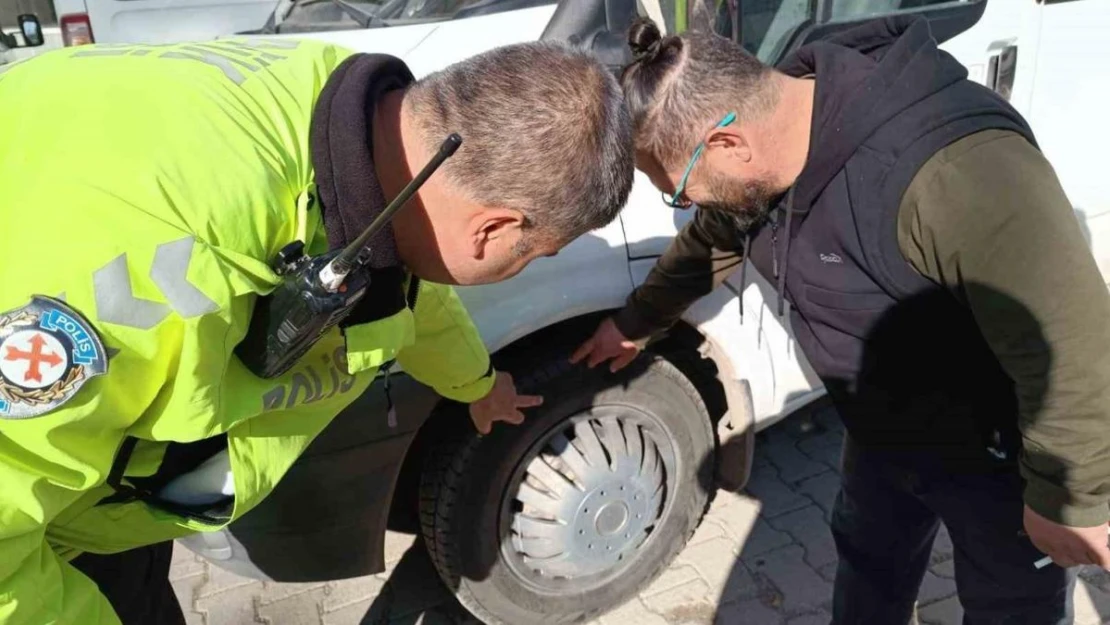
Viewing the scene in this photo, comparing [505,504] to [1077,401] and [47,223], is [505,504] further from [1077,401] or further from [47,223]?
[47,223]

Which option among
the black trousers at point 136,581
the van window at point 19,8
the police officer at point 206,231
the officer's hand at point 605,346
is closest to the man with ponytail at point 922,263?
the officer's hand at point 605,346

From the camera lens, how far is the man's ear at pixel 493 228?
1210 millimetres

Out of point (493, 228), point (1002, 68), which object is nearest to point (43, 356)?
point (493, 228)

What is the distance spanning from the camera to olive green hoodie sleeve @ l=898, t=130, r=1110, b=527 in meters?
1.29

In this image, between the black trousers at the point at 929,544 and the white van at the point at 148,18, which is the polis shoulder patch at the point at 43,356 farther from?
the white van at the point at 148,18

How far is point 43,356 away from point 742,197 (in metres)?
1.18

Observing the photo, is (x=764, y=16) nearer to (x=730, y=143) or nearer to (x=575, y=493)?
(x=730, y=143)

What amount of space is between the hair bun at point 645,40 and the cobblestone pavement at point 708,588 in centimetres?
161

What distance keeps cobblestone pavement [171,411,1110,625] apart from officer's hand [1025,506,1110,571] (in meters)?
1.01

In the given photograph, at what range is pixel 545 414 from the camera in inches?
83.7

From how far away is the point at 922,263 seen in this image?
55.1 inches

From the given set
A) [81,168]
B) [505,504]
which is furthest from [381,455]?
[81,168]

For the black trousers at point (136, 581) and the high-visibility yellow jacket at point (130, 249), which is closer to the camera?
the high-visibility yellow jacket at point (130, 249)

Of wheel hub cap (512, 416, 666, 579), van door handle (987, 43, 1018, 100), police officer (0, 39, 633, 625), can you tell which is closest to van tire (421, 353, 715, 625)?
wheel hub cap (512, 416, 666, 579)
